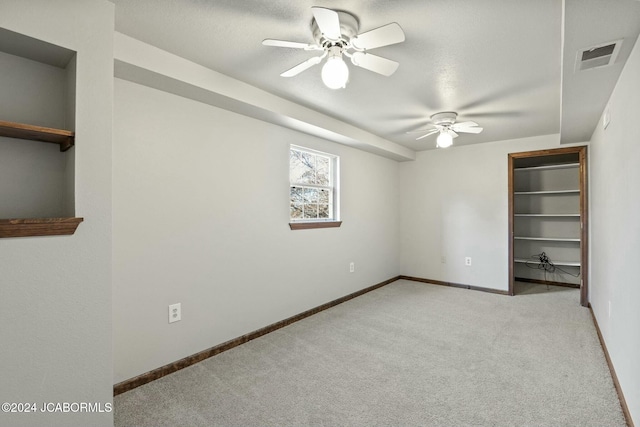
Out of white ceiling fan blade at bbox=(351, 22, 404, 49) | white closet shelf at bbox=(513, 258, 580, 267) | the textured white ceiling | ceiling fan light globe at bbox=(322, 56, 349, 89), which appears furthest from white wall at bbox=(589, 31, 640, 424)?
white closet shelf at bbox=(513, 258, 580, 267)

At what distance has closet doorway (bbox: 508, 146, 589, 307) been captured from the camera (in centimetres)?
498

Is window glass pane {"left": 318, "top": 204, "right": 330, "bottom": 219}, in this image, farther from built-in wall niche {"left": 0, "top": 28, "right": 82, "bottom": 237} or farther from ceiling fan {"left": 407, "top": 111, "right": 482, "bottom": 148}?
built-in wall niche {"left": 0, "top": 28, "right": 82, "bottom": 237}

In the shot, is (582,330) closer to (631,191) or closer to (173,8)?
(631,191)

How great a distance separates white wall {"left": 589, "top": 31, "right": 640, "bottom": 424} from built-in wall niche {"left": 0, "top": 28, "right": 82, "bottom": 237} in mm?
2823

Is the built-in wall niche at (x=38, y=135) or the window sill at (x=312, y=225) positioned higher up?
the built-in wall niche at (x=38, y=135)

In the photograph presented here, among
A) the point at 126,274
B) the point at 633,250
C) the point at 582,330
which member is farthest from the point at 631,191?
the point at 126,274

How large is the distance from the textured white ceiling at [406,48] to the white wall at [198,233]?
490 millimetres

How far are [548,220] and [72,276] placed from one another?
6.15m

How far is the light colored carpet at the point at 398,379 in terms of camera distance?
6.06 ft

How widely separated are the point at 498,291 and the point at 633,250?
309cm

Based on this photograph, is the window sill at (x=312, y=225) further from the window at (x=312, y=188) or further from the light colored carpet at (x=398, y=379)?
the light colored carpet at (x=398, y=379)

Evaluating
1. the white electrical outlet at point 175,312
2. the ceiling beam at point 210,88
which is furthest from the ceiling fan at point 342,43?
the white electrical outlet at point 175,312

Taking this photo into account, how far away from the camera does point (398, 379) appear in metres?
2.24

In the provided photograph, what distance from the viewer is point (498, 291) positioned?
4562mm
